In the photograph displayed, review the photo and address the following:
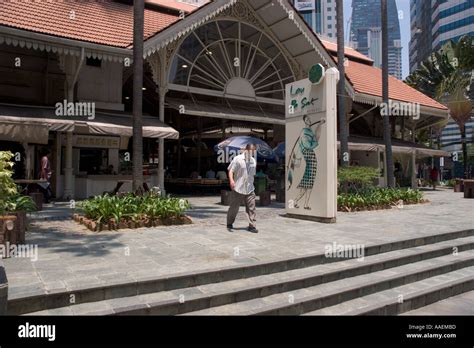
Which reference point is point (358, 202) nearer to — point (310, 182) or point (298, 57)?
point (310, 182)

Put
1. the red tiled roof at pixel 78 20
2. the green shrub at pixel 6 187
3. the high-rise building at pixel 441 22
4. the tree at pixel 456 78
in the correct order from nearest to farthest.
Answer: the green shrub at pixel 6 187, the red tiled roof at pixel 78 20, the tree at pixel 456 78, the high-rise building at pixel 441 22

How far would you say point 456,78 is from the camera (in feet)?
90.9

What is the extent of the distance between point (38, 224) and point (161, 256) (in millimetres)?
4230

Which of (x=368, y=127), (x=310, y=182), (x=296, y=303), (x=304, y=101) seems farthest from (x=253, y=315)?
(x=368, y=127)

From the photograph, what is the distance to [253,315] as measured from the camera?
15.3 feet

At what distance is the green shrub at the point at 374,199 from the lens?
13008mm

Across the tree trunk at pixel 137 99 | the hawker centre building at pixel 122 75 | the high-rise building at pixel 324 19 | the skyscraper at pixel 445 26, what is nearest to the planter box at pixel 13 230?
the tree trunk at pixel 137 99

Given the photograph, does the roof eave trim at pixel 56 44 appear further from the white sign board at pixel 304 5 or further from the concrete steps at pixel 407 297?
the white sign board at pixel 304 5

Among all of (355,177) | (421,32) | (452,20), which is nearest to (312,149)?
(355,177)

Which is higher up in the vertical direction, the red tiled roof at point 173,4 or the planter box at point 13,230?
the red tiled roof at point 173,4

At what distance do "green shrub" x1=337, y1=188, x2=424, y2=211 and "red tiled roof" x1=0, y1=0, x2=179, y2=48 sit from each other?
8.65m

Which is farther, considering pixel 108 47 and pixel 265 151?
pixel 265 151

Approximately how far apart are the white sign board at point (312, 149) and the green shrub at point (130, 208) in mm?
3193

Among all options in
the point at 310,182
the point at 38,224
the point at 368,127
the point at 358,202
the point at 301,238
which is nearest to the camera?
the point at 301,238
